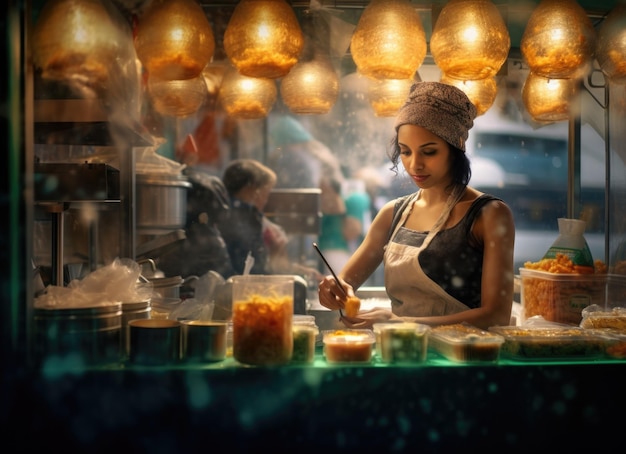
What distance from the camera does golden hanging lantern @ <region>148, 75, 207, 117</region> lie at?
2.80 m

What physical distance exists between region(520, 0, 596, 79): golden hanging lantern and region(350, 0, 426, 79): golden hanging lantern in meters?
0.45

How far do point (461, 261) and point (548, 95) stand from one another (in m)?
1.15

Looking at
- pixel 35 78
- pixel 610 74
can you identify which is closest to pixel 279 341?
pixel 35 78

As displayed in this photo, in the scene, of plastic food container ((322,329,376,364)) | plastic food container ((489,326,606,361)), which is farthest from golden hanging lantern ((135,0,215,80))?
plastic food container ((489,326,606,361))

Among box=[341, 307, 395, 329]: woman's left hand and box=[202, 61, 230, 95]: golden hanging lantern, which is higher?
box=[202, 61, 230, 95]: golden hanging lantern

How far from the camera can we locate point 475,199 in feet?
8.09

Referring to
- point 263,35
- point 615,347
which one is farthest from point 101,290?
point 615,347

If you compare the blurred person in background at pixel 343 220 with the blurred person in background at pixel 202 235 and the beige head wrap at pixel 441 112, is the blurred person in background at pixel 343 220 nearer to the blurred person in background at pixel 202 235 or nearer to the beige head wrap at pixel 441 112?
the blurred person in background at pixel 202 235

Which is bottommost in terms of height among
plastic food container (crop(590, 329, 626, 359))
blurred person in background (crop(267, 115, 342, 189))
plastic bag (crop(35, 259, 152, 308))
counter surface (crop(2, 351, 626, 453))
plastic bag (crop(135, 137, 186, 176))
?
counter surface (crop(2, 351, 626, 453))

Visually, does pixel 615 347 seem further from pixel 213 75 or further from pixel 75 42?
pixel 213 75

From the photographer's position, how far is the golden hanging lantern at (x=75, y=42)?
1.87 m

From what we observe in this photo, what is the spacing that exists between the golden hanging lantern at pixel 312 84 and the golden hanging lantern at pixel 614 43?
1.13 metres

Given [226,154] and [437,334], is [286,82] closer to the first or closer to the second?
[437,334]

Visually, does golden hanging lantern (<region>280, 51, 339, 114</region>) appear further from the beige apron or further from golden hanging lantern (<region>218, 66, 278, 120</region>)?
the beige apron
